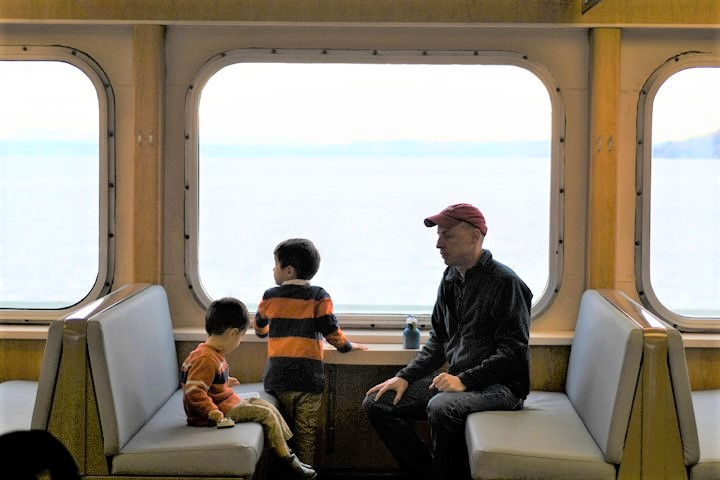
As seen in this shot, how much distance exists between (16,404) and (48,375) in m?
0.76

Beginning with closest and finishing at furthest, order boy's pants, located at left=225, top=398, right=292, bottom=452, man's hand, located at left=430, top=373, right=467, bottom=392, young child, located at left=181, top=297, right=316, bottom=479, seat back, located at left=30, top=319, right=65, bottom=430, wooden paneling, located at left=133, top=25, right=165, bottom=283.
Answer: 1. seat back, located at left=30, top=319, right=65, bottom=430
2. young child, located at left=181, top=297, right=316, bottom=479
3. boy's pants, located at left=225, top=398, right=292, bottom=452
4. man's hand, located at left=430, top=373, right=467, bottom=392
5. wooden paneling, located at left=133, top=25, right=165, bottom=283

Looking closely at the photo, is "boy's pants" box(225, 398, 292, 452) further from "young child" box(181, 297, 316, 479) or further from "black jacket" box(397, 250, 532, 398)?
"black jacket" box(397, 250, 532, 398)

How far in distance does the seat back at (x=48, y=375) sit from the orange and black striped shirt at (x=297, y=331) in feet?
3.05

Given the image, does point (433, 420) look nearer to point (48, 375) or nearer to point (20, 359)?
point (48, 375)

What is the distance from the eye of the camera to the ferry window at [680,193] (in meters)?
4.67

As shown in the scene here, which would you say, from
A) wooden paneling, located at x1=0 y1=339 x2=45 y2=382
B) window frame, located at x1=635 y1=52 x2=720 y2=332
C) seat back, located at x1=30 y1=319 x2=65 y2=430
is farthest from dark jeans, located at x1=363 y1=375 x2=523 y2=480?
wooden paneling, located at x1=0 y1=339 x2=45 y2=382

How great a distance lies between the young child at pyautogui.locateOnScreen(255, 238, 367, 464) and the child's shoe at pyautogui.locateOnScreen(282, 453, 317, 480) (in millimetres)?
247

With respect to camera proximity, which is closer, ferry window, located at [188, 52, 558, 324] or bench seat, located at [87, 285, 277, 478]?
bench seat, located at [87, 285, 277, 478]

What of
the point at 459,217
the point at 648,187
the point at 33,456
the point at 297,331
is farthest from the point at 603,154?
the point at 33,456

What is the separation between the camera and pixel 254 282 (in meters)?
4.85

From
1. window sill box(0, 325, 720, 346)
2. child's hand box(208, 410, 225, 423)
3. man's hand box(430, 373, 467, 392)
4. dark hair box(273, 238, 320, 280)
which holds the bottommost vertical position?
child's hand box(208, 410, 225, 423)

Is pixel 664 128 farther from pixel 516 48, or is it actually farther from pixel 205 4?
pixel 205 4

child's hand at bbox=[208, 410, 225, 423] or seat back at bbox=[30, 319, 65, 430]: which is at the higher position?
seat back at bbox=[30, 319, 65, 430]

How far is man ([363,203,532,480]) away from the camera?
3834 millimetres
